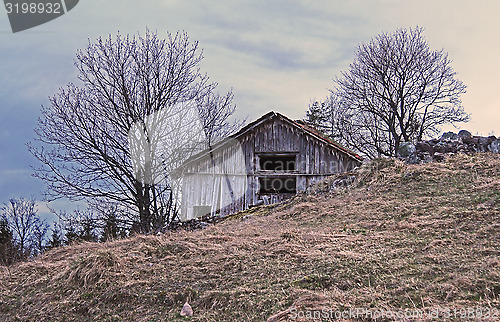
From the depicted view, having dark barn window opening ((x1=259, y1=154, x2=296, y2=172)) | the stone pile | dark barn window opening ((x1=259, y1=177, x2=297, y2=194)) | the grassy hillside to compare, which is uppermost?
the stone pile

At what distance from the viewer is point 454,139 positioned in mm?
14578

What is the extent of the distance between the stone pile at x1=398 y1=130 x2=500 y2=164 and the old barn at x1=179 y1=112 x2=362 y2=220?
312cm

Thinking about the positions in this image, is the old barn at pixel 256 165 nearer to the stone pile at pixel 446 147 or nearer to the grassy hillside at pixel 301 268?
the stone pile at pixel 446 147

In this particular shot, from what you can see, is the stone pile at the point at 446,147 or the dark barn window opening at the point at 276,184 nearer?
the stone pile at the point at 446,147

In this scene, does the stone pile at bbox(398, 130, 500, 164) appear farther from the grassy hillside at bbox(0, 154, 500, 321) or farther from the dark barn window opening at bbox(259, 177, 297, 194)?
the dark barn window opening at bbox(259, 177, 297, 194)

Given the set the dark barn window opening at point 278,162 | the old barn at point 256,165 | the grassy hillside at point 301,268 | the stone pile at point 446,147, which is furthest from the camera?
the dark barn window opening at point 278,162

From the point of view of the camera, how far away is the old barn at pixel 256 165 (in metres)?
16.9

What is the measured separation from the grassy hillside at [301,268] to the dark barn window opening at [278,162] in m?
6.58

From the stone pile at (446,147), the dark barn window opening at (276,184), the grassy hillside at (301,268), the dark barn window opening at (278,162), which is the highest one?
the stone pile at (446,147)

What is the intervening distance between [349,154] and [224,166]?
508 cm

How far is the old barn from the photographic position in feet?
55.5

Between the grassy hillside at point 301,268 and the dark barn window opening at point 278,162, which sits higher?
the dark barn window opening at point 278,162

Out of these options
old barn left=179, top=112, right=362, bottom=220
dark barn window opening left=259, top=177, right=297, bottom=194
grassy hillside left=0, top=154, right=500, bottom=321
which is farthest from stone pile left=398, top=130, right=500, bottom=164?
dark barn window opening left=259, top=177, right=297, bottom=194

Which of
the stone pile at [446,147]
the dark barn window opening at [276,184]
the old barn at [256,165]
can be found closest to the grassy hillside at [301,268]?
the stone pile at [446,147]
